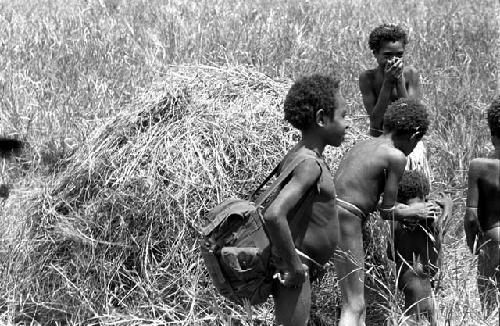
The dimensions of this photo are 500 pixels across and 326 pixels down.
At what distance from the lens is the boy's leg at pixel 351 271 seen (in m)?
4.27

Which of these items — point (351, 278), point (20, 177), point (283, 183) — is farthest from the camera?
point (20, 177)

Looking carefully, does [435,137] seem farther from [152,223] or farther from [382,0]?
[382,0]

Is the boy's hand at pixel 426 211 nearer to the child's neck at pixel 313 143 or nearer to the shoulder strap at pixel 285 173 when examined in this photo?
the child's neck at pixel 313 143

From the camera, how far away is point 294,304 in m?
3.72

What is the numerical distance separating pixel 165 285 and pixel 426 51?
4559mm

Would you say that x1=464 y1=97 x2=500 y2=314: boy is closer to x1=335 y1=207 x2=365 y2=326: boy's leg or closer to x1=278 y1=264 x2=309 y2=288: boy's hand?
x1=335 y1=207 x2=365 y2=326: boy's leg

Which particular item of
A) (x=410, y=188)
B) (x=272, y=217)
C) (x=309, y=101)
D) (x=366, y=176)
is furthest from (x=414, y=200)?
(x=272, y=217)

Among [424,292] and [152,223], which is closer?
[424,292]

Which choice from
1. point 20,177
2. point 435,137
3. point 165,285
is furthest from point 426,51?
point 165,285

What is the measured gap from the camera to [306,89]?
389cm

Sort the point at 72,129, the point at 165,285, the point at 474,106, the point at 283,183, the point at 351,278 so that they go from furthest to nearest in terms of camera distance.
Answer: the point at 474,106, the point at 72,129, the point at 165,285, the point at 351,278, the point at 283,183

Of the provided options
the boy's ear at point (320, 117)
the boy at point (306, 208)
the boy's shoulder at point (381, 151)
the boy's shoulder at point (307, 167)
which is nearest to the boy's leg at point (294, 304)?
the boy at point (306, 208)

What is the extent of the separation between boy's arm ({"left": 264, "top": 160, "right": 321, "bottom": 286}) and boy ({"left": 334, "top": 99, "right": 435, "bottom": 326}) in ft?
2.02

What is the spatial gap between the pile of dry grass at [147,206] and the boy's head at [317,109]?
1.01 meters
